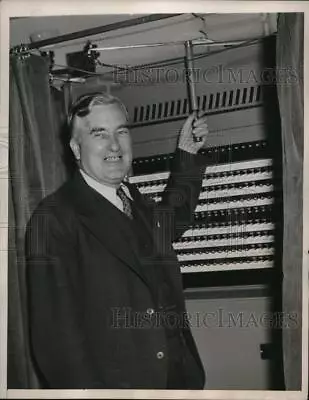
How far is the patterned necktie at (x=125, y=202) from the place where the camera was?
6.63ft

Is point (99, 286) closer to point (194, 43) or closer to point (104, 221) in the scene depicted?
point (104, 221)

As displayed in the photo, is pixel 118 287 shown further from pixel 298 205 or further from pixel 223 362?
pixel 298 205

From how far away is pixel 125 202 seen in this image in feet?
6.65

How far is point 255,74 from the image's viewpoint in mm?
1987

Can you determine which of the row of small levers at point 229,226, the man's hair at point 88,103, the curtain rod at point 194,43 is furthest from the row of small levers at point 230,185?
the curtain rod at point 194,43

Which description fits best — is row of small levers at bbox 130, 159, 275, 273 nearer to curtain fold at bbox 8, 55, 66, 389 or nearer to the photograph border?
the photograph border

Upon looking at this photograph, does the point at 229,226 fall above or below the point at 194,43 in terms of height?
below

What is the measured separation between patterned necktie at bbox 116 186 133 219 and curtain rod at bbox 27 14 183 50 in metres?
0.52

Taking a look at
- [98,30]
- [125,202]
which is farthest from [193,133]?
[98,30]

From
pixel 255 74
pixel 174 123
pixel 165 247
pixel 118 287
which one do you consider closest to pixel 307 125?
pixel 255 74

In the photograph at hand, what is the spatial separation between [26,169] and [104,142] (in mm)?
276

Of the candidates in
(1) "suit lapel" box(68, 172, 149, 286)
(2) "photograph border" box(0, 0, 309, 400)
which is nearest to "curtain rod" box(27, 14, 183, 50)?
(2) "photograph border" box(0, 0, 309, 400)

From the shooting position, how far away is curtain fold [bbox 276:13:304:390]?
77.8 inches

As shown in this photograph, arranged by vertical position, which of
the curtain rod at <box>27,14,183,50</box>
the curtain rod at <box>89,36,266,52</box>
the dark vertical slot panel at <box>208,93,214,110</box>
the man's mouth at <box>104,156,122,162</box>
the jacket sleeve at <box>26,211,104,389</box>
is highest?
the curtain rod at <box>27,14,183,50</box>
